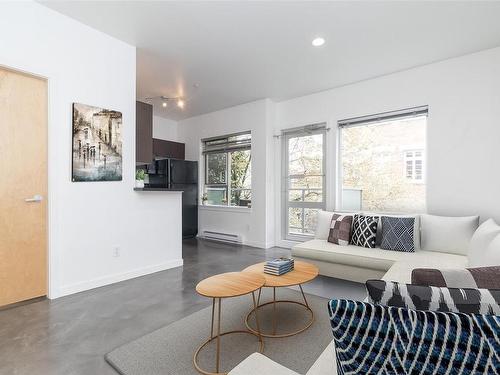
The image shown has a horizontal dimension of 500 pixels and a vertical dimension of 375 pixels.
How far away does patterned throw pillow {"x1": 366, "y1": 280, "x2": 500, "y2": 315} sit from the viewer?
709 millimetres

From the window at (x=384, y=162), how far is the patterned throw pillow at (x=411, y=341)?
3683 mm

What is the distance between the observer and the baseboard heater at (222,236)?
215 inches

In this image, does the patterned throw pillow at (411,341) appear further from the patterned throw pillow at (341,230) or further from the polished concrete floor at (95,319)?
the patterned throw pillow at (341,230)

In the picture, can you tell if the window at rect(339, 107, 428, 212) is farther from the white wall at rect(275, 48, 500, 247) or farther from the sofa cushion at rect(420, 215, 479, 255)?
the sofa cushion at rect(420, 215, 479, 255)

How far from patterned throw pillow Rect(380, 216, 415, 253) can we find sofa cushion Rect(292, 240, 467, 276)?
8 cm

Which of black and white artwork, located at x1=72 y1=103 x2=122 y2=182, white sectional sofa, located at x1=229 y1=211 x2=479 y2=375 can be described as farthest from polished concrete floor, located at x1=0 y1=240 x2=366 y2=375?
black and white artwork, located at x1=72 y1=103 x2=122 y2=182

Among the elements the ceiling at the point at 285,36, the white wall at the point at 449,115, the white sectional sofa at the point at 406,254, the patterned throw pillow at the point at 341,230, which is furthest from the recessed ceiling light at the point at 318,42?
the white sectional sofa at the point at 406,254

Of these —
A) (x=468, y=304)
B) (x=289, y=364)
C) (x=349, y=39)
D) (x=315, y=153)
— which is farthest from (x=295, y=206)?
(x=468, y=304)

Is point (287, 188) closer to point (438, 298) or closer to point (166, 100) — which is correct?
point (166, 100)

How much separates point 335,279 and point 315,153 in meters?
2.26

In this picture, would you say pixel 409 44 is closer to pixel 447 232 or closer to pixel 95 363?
pixel 447 232

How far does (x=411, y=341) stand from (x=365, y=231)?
281cm

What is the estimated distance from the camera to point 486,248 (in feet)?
6.25

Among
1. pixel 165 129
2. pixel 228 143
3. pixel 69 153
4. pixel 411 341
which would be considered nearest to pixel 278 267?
pixel 411 341
